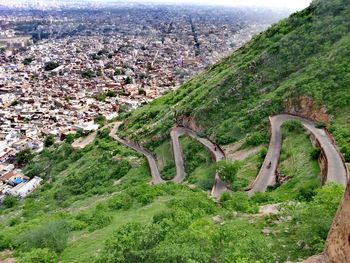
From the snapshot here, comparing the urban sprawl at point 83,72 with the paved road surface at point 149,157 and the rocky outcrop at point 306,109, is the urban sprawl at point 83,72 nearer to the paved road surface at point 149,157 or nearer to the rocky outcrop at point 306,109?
the paved road surface at point 149,157

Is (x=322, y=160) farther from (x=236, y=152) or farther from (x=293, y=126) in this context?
(x=236, y=152)

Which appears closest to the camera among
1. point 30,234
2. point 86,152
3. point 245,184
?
point 30,234

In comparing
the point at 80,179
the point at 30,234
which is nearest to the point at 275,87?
the point at 80,179

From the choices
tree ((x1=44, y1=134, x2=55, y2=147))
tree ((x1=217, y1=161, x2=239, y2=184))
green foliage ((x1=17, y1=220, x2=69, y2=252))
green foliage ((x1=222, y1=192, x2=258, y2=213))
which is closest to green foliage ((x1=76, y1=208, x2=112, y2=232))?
green foliage ((x1=17, y1=220, x2=69, y2=252))

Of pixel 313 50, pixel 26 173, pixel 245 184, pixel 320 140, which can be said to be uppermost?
pixel 313 50

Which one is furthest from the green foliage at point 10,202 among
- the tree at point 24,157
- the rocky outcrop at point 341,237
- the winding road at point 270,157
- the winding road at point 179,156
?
the rocky outcrop at point 341,237

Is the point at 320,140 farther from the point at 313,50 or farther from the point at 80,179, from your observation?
the point at 80,179
